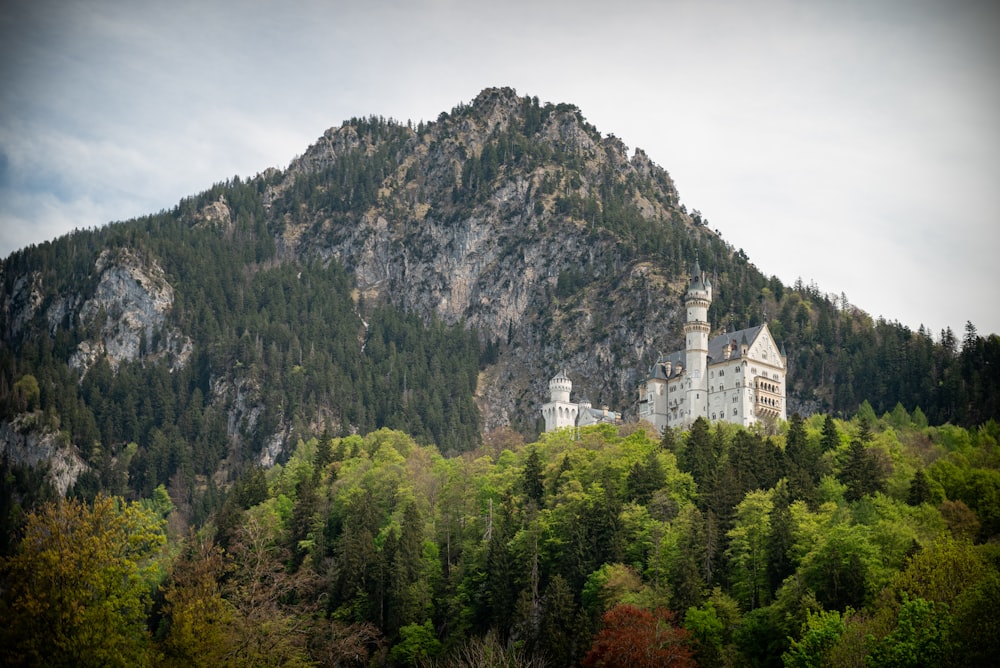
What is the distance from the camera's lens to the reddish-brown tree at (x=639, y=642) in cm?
7094

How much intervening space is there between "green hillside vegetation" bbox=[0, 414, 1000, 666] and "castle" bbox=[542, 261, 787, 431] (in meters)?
10.2

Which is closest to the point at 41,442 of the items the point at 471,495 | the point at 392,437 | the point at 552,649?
the point at 392,437

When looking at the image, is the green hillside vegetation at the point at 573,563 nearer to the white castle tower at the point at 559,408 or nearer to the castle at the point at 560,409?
the castle at the point at 560,409

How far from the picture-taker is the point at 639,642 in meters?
71.4

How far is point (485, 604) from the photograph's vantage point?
9144 centimetres

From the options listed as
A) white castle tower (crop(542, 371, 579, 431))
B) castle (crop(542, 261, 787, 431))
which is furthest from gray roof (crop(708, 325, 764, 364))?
white castle tower (crop(542, 371, 579, 431))

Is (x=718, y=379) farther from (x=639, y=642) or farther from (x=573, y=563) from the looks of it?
(x=639, y=642)

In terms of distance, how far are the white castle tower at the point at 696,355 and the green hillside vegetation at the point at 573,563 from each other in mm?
12654

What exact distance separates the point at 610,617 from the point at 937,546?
19.3m

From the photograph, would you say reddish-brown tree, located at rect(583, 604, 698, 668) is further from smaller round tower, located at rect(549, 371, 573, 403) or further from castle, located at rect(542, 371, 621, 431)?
smaller round tower, located at rect(549, 371, 573, 403)

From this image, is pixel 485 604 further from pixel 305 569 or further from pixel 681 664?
pixel 681 664

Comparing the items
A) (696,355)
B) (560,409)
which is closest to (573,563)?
(696,355)

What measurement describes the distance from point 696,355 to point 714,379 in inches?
128

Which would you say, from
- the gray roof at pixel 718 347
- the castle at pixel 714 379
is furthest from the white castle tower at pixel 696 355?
the gray roof at pixel 718 347
